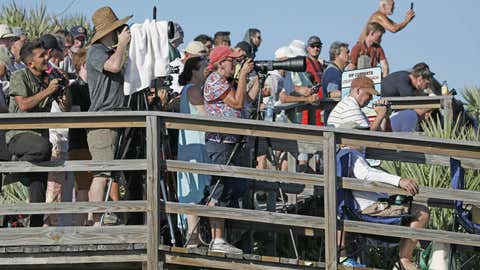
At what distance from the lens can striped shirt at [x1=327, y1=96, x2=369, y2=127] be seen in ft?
41.0

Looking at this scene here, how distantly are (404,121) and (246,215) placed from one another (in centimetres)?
447

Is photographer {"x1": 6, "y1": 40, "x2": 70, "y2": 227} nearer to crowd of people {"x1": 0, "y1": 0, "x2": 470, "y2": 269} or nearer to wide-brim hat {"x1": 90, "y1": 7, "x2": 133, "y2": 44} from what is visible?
crowd of people {"x1": 0, "y1": 0, "x2": 470, "y2": 269}

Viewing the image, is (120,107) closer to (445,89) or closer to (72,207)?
(72,207)

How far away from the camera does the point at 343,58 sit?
17.0 m

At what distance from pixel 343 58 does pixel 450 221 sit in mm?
3062

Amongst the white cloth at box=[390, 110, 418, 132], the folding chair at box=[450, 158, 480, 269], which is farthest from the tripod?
the white cloth at box=[390, 110, 418, 132]

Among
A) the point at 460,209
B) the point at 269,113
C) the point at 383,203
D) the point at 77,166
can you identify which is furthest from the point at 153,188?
the point at 269,113

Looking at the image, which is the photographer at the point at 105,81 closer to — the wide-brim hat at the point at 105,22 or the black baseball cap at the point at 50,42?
the wide-brim hat at the point at 105,22

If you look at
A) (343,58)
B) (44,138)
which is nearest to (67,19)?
(343,58)

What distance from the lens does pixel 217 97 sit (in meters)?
12.1

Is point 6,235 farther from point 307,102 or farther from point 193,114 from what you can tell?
point 307,102

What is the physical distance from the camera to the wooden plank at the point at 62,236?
11.6m

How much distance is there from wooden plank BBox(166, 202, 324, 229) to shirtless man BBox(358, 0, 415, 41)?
19.1 feet

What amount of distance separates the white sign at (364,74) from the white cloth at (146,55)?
3.27m
